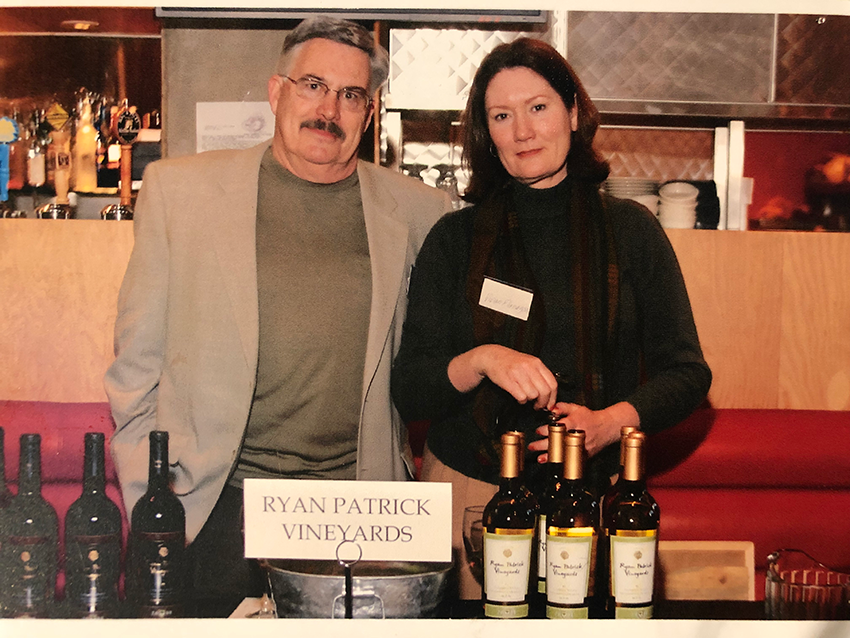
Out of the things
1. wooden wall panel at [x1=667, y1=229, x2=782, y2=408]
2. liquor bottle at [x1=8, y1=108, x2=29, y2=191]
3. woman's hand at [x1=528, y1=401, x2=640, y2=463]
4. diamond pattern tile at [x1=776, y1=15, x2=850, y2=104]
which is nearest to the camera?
woman's hand at [x1=528, y1=401, x2=640, y2=463]

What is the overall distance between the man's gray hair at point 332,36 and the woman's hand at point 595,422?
68 centimetres

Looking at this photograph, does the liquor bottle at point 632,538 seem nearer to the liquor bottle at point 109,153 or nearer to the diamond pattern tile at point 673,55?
the diamond pattern tile at point 673,55

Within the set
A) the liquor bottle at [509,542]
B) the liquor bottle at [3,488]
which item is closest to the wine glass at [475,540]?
the liquor bottle at [509,542]

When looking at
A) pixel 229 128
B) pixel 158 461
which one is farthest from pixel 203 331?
pixel 229 128

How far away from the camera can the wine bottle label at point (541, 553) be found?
1.04 meters

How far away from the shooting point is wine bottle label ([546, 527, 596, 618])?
98 cm

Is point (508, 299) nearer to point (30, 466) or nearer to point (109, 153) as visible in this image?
point (30, 466)

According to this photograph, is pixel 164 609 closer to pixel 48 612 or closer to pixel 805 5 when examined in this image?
pixel 48 612

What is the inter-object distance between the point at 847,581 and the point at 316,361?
2.95 feet

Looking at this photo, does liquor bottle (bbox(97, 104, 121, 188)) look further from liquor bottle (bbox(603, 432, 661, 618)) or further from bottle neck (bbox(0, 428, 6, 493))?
liquor bottle (bbox(603, 432, 661, 618))

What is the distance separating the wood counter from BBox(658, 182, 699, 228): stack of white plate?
26mm

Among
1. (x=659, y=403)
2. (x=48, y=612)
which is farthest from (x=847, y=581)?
(x=48, y=612)

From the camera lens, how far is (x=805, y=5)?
4.65 ft

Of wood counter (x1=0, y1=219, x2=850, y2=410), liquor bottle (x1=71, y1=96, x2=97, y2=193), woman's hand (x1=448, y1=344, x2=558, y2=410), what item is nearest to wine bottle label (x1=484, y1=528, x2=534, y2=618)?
woman's hand (x1=448, y1=344, x2=558, y2=410)
